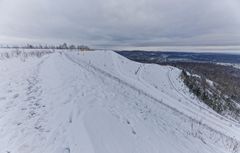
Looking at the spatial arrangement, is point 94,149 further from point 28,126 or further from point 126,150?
point 28,126

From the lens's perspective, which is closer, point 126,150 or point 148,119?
point 126,150

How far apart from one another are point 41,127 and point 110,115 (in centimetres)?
248

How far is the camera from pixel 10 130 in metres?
6.04

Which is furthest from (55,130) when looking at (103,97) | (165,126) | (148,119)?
(165,126)

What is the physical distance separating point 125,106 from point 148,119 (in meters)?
1.15

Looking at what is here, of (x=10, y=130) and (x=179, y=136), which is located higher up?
(x=10, y=130)

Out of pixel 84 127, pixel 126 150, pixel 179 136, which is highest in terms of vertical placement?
pixel 84 127

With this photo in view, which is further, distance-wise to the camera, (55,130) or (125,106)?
(125,106)

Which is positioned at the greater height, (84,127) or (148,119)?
(84,127)

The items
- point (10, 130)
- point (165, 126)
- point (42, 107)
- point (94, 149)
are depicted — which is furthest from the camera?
point (165, 126)

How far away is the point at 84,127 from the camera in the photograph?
640cm

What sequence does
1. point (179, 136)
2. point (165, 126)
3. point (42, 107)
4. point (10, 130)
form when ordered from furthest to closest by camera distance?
point (165, 126) → point (179, 136) → point (42, 107) → point (10, 130)

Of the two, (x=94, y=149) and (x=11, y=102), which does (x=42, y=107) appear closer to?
(x=11, y=102)

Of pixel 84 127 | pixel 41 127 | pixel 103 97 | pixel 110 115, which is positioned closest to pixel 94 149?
pixel 84 127
